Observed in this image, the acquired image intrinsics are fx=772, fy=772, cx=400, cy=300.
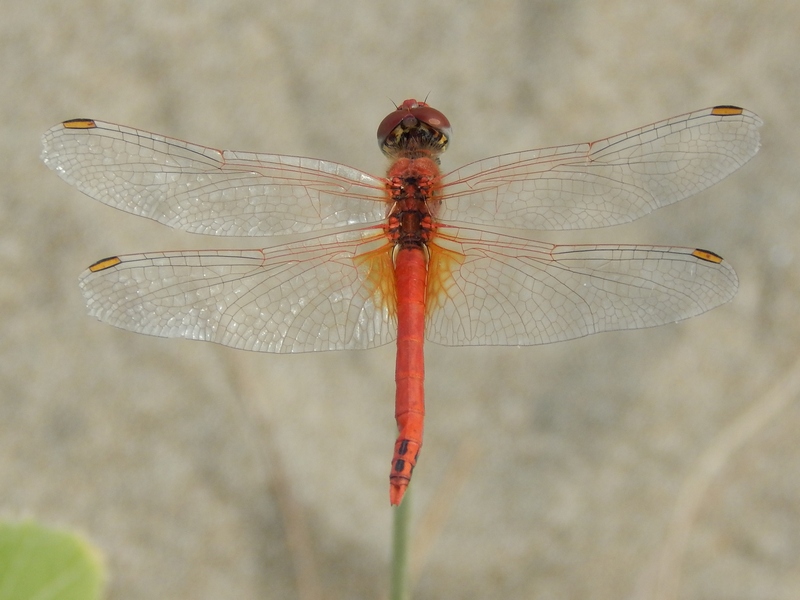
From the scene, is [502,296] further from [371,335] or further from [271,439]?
[271,439]

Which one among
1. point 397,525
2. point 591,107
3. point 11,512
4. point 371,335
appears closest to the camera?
point 397,525

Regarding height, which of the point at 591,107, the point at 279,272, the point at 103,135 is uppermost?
the point at 591,107

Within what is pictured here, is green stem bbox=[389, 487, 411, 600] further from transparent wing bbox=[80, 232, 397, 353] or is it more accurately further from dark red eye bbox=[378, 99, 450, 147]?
dark red eye bbox=[378, 99, 450, 147]

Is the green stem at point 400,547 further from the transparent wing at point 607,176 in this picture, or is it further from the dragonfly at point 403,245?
the transparent wing at point 607,176

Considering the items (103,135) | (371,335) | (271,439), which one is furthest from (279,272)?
(271,439)

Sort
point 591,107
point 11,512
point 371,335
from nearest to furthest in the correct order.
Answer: point 371,335 < point 11,512 < point 591,107
